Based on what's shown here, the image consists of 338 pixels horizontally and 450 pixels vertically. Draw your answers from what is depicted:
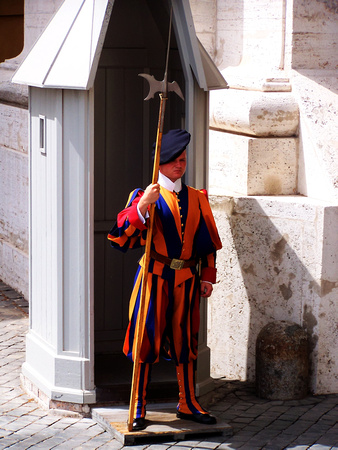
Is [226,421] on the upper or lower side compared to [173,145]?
lower

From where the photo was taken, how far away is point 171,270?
5590 mm

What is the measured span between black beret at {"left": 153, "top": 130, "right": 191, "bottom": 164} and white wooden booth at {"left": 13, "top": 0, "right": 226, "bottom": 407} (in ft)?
1.42

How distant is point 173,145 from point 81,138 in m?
0.55

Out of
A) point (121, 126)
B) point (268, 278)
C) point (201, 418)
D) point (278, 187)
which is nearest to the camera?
point (201, 418)

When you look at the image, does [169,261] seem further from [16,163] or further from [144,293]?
[16,163]

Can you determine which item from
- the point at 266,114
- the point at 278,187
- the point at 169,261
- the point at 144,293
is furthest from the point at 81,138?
the point at 278,187

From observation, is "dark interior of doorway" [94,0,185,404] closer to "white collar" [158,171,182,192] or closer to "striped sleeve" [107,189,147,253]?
"white collar" [158,171,182,192]

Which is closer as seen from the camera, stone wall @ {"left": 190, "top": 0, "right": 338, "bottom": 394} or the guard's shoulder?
the guard's shoulder

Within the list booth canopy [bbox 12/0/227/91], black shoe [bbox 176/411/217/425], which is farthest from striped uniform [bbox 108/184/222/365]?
booth canopy [bbox 12/0/227/91]

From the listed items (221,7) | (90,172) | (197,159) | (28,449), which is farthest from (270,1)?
(28,449)

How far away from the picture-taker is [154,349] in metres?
5.58

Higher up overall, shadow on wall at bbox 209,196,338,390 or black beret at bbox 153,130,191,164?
black beret at bbox 153,130,191,164

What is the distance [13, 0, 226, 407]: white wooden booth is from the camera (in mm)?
5711

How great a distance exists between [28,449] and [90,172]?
1.56 metres
